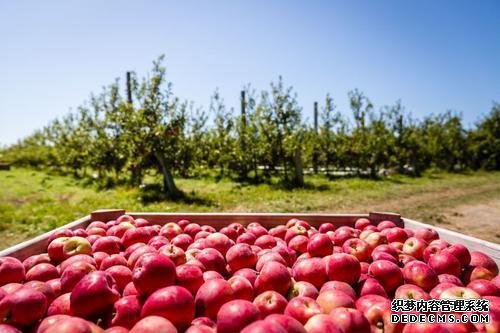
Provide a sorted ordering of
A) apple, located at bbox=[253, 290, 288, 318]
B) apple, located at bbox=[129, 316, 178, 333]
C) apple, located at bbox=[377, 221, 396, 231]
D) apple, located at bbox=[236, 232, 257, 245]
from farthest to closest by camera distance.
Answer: apple, located at bbox=[377, 221, 396, 231], apple, located at bbox=[236, 232, 257, 245], apple, located at bbox=[253, 290, 288, 318], apple, located at bbox=[129, 316, 178, 333]

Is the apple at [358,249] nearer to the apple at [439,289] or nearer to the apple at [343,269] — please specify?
the apple at [343,269]

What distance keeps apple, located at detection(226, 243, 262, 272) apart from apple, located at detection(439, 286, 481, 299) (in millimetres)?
1189

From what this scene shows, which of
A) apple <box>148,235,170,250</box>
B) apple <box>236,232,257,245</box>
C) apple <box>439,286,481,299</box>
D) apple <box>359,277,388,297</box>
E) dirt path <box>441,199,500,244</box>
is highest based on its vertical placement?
apple <box>148,235,170,250</box>

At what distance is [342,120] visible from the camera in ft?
69.2

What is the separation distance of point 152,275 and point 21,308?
624 mm

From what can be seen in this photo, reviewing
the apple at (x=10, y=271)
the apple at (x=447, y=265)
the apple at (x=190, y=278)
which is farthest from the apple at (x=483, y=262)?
the apple at (x=10, y=271)

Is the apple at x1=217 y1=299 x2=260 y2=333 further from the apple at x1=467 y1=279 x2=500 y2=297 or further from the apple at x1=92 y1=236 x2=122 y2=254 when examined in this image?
the apple at x1=92 y1=236 x2=122 y2=254

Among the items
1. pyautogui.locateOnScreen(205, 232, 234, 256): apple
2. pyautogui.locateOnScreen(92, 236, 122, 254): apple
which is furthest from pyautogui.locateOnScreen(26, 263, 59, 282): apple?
pyautogui.locateOnScreen(205, 232, 234, 256): apple

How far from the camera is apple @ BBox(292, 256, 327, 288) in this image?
2250 mm

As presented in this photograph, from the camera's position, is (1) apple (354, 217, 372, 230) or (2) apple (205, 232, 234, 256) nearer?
(2) apple (205, 232, 234, 256)

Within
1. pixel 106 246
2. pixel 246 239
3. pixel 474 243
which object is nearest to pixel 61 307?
pixel 106 246

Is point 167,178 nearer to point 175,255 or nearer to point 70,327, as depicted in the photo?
point 175,255

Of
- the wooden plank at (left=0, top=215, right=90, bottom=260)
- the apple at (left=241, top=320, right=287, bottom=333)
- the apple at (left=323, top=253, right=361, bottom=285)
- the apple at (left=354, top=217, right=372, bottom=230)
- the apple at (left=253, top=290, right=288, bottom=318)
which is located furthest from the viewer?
the apple at (left=354, top=217, right=372, bottom=230)

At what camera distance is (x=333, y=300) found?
1876 millimetres
